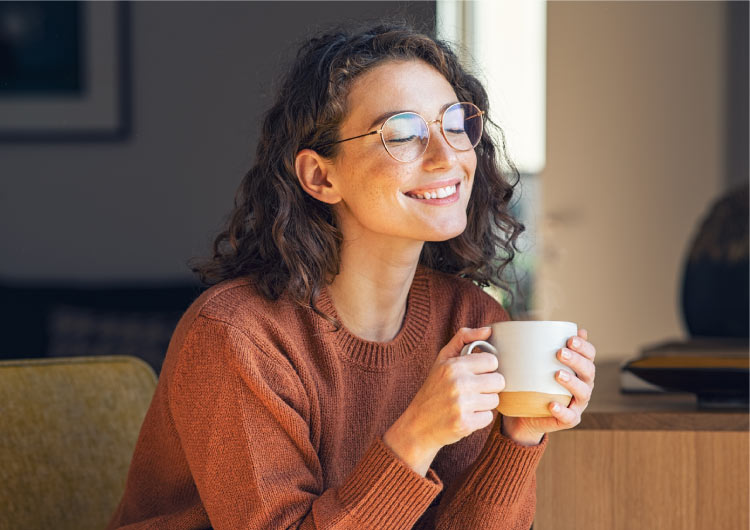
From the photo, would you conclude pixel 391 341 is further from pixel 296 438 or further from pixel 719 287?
pixel 719 287

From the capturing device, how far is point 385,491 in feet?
3.26

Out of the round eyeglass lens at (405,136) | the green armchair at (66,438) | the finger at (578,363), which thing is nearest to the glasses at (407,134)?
the round eyeglass lens at (405,136)

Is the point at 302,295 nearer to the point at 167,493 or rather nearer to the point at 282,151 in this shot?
the point at 282,151

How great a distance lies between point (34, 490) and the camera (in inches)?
49.3

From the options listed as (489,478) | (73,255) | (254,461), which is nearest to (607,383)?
(489,478)

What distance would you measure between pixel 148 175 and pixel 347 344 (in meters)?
1.65

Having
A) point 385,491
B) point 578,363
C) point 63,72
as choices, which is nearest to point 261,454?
point 385,491

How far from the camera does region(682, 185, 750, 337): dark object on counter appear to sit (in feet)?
6.08

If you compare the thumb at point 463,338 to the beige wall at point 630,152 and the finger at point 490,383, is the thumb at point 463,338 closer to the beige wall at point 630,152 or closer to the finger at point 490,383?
the finger at point 490,383

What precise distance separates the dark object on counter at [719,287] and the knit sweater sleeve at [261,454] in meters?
1.05

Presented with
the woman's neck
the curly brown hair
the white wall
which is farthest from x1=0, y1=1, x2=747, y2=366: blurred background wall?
the woman's neck

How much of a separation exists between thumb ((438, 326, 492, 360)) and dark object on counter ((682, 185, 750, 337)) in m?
1.02

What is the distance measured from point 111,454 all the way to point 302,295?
442 mm

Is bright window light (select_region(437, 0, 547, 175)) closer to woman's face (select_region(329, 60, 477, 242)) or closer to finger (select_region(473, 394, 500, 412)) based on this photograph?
woman's face (select_region(329, 60, 477, 242))
